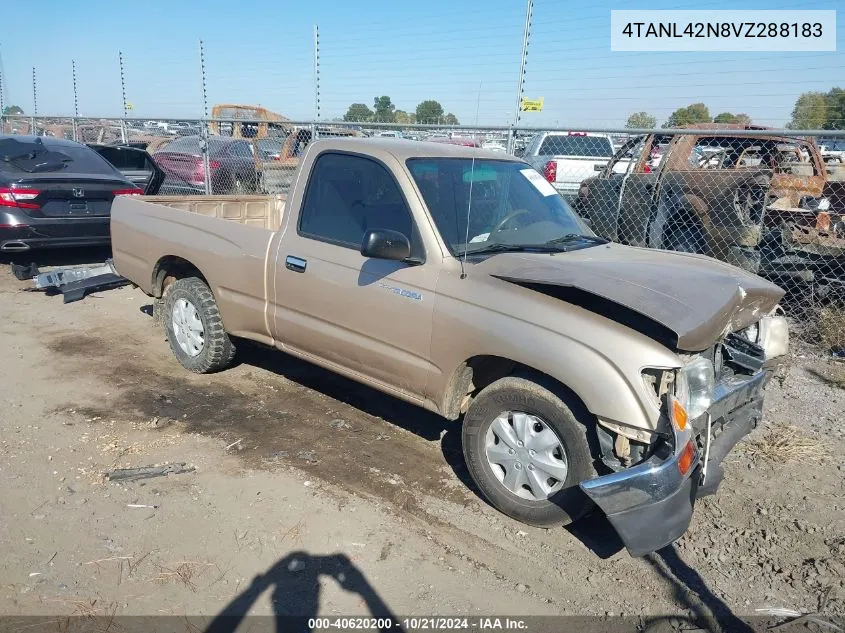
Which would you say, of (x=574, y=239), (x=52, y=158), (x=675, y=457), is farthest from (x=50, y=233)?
(x=675, y=457)

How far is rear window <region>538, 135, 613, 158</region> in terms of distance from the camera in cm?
1320

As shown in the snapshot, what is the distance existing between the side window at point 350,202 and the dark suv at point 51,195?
16.5 ft

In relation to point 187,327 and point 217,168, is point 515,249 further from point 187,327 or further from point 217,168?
point 217,168

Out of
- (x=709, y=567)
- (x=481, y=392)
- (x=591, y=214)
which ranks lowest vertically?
(x=709, y=567)

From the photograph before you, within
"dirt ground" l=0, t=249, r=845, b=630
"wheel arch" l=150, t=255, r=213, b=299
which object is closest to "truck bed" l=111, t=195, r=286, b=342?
"wheel arch" l=150, t=255, r=213, b=299

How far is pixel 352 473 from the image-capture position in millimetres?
3959

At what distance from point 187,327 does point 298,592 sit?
3033 mm

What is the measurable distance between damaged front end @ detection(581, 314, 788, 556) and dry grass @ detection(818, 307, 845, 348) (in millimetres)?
3307

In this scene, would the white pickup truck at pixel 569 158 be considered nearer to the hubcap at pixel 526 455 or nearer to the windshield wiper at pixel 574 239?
the windshield wiper at pixel 574 239

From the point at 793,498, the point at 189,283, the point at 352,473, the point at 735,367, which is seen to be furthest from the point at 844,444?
the point at 189,283

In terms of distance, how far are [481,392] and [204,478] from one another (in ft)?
5.43

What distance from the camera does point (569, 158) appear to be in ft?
34.9

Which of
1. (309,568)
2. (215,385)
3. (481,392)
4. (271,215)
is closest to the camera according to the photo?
(309,568)

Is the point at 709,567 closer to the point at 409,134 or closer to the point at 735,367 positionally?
the point at 735,367
